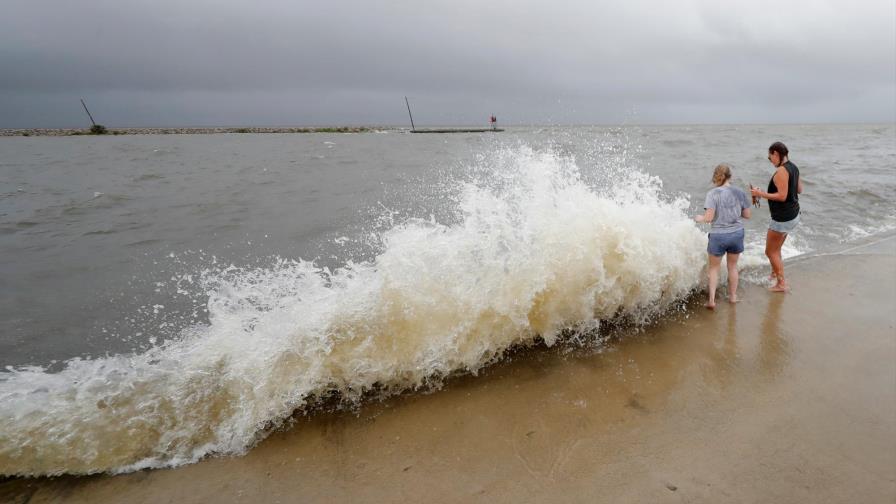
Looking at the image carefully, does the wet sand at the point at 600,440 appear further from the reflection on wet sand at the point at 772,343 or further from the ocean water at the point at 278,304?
the ocean water at the point at 278,304

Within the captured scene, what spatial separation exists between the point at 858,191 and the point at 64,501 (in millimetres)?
17084

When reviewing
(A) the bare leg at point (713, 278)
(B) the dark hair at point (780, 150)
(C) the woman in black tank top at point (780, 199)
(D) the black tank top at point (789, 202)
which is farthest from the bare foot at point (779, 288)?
(B) the dark hair at point (780, 150)

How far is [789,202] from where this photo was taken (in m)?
5.36

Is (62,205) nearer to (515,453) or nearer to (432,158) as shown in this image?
(515,453)

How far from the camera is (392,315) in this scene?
11.8 ft

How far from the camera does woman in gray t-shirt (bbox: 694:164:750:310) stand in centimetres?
486

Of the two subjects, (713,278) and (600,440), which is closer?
(600,440)

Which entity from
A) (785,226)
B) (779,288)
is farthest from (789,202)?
(779,288)

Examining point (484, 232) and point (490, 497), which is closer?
point (490, 497)

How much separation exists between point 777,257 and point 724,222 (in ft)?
3.88

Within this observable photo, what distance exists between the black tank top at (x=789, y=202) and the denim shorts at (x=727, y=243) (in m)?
0.95

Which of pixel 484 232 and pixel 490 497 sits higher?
pixel 484 232

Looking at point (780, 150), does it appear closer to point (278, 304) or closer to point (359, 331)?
point (359, 331)

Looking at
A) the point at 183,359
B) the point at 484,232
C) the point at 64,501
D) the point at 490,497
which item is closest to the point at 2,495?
the point at 64,501
